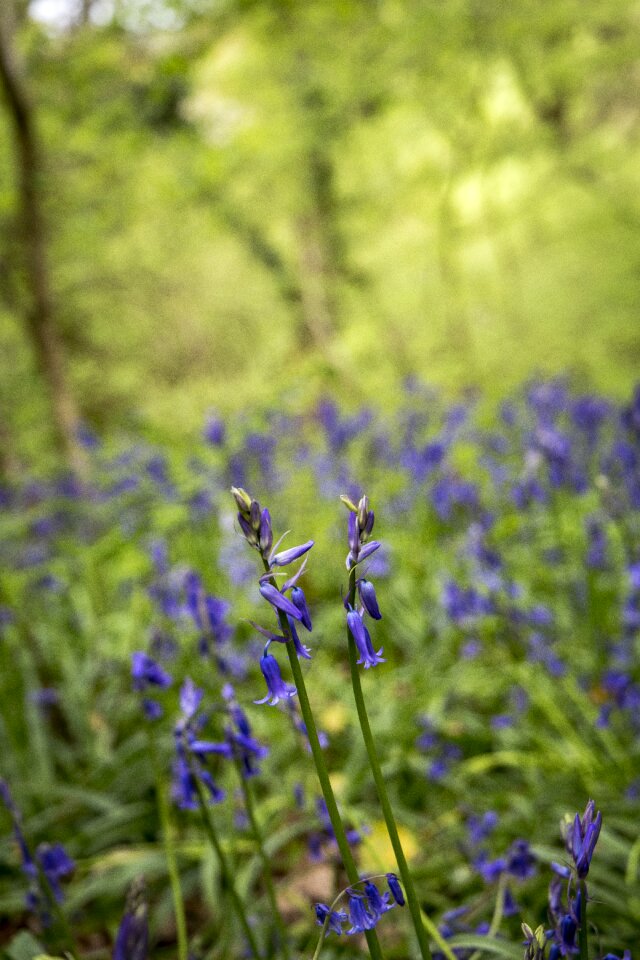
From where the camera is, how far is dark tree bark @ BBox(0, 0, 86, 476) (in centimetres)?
462

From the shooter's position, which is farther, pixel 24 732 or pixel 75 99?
pixel 75 99

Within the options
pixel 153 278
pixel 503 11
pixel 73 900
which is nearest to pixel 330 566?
pixel 73 900

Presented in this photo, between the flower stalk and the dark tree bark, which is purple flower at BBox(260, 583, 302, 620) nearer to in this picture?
the flower stalk

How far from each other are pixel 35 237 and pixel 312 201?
8058mm

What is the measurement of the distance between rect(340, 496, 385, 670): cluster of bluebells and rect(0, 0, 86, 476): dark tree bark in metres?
4.72

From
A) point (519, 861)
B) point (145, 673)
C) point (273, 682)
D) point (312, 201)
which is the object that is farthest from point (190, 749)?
point (312, 201)

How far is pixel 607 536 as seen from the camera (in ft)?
11.3

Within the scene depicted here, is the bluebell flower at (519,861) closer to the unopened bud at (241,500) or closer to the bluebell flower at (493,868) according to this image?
the bluebell flower at (493,868)

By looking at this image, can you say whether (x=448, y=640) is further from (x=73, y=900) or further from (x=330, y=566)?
(x=73, y=900)

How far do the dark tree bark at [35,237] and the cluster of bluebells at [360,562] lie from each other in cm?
472

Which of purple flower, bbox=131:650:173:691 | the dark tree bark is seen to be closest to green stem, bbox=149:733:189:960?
purple flower, bbox=131:650:173:691

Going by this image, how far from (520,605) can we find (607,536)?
0.79 metres

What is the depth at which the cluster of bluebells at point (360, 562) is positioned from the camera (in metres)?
0.81

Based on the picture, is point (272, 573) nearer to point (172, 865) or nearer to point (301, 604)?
point (301, 604)
